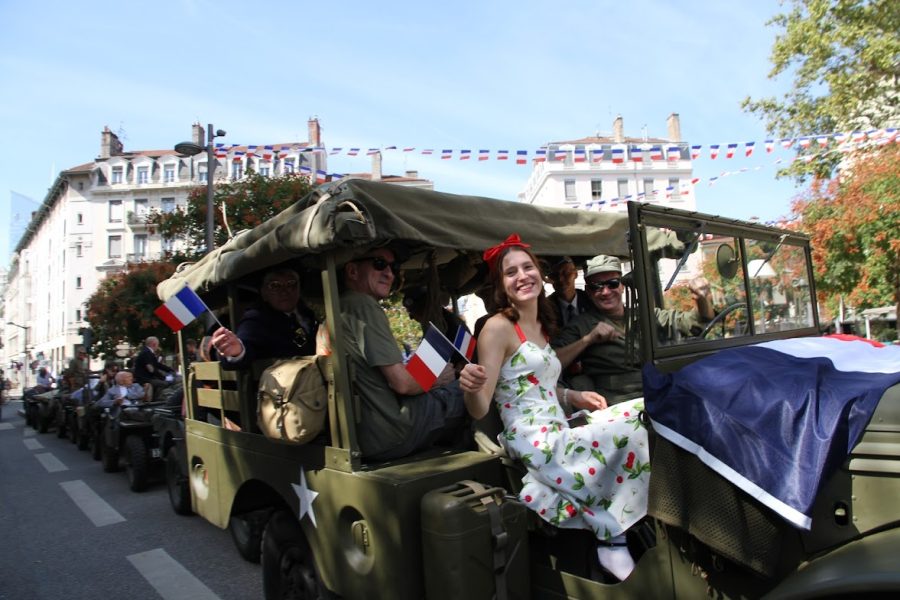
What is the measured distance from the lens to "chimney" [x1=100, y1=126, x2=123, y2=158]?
168ft

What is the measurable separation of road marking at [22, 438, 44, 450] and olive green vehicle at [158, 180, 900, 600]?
37.9 feet

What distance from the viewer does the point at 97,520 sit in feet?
20.6

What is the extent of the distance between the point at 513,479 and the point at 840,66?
18.5 meters

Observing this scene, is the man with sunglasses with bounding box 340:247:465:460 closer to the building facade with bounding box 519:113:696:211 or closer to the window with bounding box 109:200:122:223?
the building facade with bounding box 519:113:696:211

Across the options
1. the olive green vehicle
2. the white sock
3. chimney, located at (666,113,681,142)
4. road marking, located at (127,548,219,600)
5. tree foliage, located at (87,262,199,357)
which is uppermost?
chimney, located at (666,113,681,142)

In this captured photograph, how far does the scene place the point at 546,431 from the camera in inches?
97.7

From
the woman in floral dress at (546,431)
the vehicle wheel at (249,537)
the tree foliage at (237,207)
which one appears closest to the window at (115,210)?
the tree foliage at (237,207)

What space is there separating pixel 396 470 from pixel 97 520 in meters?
5.39

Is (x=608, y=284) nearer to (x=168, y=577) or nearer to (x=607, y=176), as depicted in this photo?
(x=168, y=577)

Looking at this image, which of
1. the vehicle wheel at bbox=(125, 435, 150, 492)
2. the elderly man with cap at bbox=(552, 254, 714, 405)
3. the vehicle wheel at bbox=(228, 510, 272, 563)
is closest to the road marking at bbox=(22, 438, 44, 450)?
the vehicle wheel at bbox=(125, 435, 150, 492)

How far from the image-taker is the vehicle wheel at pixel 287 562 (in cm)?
288

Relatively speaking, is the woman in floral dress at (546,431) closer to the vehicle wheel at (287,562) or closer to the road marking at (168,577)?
the vehicle wheel at (287,562)

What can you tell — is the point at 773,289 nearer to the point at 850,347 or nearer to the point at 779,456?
the point at 850,347

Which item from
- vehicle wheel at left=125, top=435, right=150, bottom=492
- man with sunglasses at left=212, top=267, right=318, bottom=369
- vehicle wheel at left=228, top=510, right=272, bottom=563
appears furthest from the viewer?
vehicle wheel at left=125, top=435, right=150, bottom=492
